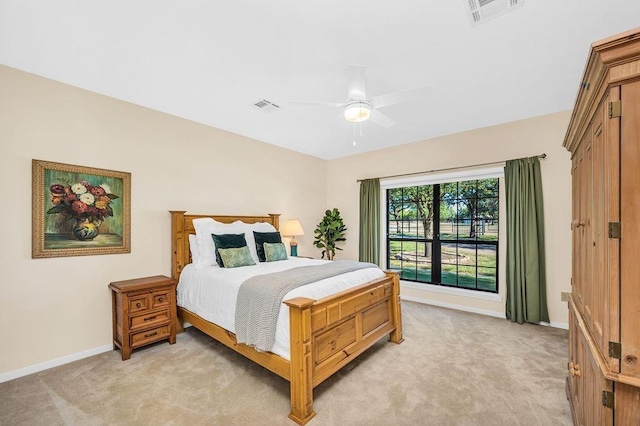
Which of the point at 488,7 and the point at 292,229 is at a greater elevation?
the point at 488,7

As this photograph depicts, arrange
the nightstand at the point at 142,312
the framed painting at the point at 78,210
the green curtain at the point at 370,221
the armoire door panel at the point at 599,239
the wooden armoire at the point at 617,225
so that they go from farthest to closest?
1. the green curtain at the point at 370,221
2. the nightstand at the point at 142,312
3. the framed painting at the point at 78,210
4. the armoire door panel at the point at 599,239
5. the wooden armoire at the point at 617,225

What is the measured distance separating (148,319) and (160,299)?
21 centimetres

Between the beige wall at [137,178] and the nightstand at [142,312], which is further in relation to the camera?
the nightstand at [142,312]

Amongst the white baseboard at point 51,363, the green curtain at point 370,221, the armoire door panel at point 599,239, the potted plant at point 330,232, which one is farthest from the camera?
the potted plant at point 330,232

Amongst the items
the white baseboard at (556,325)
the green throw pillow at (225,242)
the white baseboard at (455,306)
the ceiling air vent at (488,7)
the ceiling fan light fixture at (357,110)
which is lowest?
the white baseboard at (455,306)

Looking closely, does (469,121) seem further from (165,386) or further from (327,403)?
(165,386)

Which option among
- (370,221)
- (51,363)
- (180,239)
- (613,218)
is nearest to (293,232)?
(370,221)

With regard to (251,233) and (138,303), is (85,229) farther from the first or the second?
(251,233)

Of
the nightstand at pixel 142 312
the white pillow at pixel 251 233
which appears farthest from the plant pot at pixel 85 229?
the white pillow at pixel 251 233

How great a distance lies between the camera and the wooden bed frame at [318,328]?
193 cm

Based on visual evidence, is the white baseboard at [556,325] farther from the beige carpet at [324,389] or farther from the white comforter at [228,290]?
the white comforter at [228,290]

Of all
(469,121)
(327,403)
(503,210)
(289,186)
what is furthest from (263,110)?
(503,210)

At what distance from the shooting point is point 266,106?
3.31 metres

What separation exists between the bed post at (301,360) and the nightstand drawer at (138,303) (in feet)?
6.04
